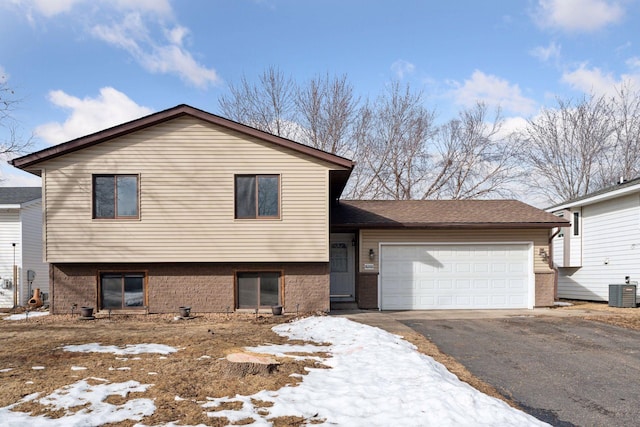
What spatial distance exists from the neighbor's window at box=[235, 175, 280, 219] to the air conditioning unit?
37.5ft

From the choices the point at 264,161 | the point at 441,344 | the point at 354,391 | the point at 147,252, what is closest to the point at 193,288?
the point at 147,252

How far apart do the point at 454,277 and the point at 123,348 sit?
33.1ft

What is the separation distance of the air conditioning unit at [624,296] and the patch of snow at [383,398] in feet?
35.2

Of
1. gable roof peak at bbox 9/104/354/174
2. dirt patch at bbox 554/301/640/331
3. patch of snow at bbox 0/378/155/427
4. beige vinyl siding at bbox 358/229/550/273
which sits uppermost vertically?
gable roof peak at bbox 9/104/354/174

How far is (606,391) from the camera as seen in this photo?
5949mm

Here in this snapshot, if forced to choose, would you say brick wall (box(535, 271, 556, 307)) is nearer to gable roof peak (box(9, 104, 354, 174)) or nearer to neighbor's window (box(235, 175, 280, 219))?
gable roof peak (box(9, 104, 354, 174))

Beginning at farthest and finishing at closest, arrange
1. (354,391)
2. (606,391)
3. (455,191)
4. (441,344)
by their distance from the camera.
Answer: (455,191), (441,344), (606,391), (354,391)

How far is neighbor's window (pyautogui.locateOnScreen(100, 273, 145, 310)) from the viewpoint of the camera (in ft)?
40.8

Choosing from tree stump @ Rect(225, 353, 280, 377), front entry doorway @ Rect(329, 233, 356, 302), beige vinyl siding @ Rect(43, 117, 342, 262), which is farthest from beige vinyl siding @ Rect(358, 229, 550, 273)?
tree stump @ Rect(225, 353, 280, 377)

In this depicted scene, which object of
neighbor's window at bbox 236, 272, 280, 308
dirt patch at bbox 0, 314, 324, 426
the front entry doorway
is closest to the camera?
dirt patch at bbox 0, 314, 324, 426

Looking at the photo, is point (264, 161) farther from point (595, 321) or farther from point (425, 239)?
point (595, 321)

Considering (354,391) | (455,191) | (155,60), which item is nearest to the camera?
(354,391)

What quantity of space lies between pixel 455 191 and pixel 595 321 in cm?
1843

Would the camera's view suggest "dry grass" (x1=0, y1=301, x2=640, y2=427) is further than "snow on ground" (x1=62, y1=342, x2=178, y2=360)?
No
